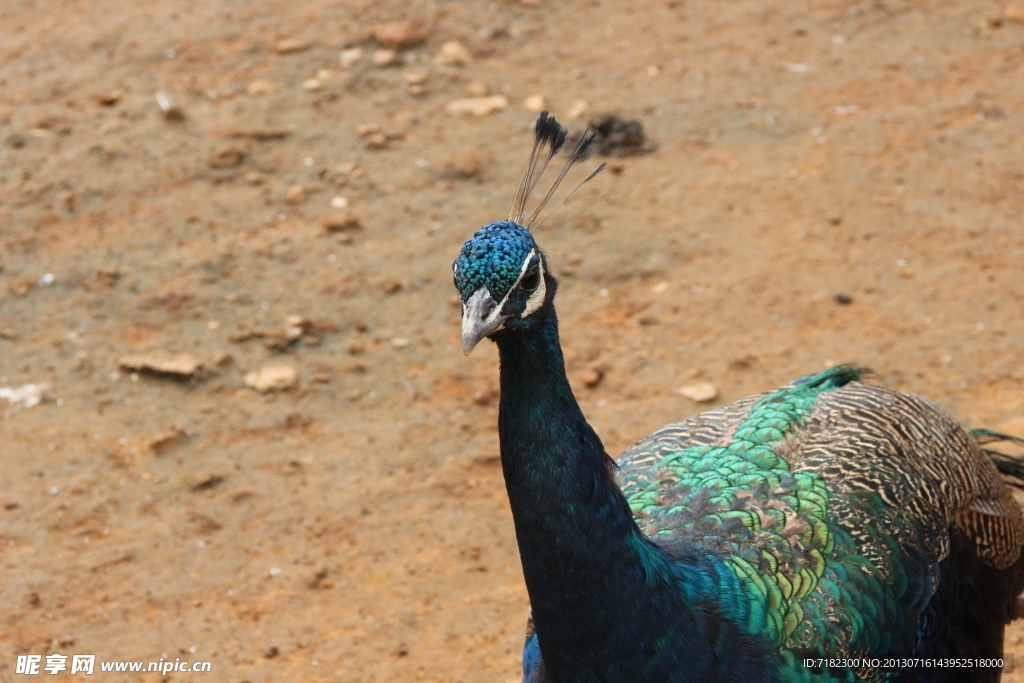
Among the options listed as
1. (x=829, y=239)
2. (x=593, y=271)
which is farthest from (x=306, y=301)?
(x=829, y=239)

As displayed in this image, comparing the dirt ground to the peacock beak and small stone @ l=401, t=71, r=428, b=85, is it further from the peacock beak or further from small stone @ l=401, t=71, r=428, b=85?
the peacock beak

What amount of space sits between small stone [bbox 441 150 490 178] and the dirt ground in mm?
18

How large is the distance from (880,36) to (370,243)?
140 inches

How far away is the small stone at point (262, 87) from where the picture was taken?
6.55 m

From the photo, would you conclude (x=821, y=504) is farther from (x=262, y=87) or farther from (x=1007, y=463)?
(x=262, y=87)

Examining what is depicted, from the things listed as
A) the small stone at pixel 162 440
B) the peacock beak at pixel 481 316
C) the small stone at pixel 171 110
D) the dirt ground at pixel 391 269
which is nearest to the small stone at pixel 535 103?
the dirt ground at pixel 391 269

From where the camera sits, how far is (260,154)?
6078 millimetres

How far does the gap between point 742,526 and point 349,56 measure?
16.7ft

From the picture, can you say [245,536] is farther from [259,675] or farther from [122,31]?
[122,31]

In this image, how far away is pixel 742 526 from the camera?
2.53 m

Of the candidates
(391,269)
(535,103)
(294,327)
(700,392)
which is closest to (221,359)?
(294,327)

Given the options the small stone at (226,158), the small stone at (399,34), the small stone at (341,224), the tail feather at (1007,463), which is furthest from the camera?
the small stone at (399,34)

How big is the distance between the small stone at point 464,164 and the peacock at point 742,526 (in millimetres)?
3010

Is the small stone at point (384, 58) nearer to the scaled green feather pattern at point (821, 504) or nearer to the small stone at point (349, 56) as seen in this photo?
the small stone at point (349, 56)
